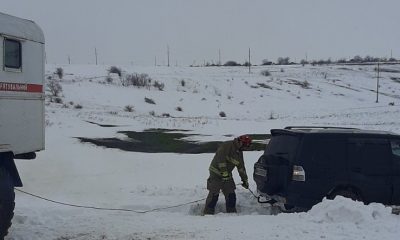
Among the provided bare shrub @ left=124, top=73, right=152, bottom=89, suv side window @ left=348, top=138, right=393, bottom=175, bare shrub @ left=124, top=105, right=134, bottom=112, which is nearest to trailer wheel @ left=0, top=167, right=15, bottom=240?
suv side window @ left=348, top=138, right=393, bottom=175

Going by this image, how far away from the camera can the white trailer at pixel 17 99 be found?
23.5 ft

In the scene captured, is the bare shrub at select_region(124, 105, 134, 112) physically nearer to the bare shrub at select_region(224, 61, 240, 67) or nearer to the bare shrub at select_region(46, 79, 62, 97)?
the bare shrub at select_region(46, 79, 62, 97)

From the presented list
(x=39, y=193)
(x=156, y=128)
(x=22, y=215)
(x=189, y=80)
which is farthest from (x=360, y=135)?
(x=189, y=80)

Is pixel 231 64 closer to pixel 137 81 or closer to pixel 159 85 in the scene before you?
pixel 159 85

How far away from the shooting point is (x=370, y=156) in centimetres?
964

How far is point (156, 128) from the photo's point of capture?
25250 millimetres

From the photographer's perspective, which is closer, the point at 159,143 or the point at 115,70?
the point at 159,143

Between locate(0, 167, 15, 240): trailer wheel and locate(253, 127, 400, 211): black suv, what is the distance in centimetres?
441

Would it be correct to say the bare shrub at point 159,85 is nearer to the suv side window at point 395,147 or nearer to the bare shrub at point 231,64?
the bare shrub at point 231,64

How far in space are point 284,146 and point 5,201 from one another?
4811mm

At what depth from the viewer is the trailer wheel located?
709 centimetres

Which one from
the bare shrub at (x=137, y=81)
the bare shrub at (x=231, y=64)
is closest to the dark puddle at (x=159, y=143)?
the bare shrub at (x=137, y=81)

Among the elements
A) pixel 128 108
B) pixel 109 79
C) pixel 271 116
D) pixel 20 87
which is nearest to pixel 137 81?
pixel 109 79

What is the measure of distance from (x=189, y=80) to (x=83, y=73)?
32.2ft
